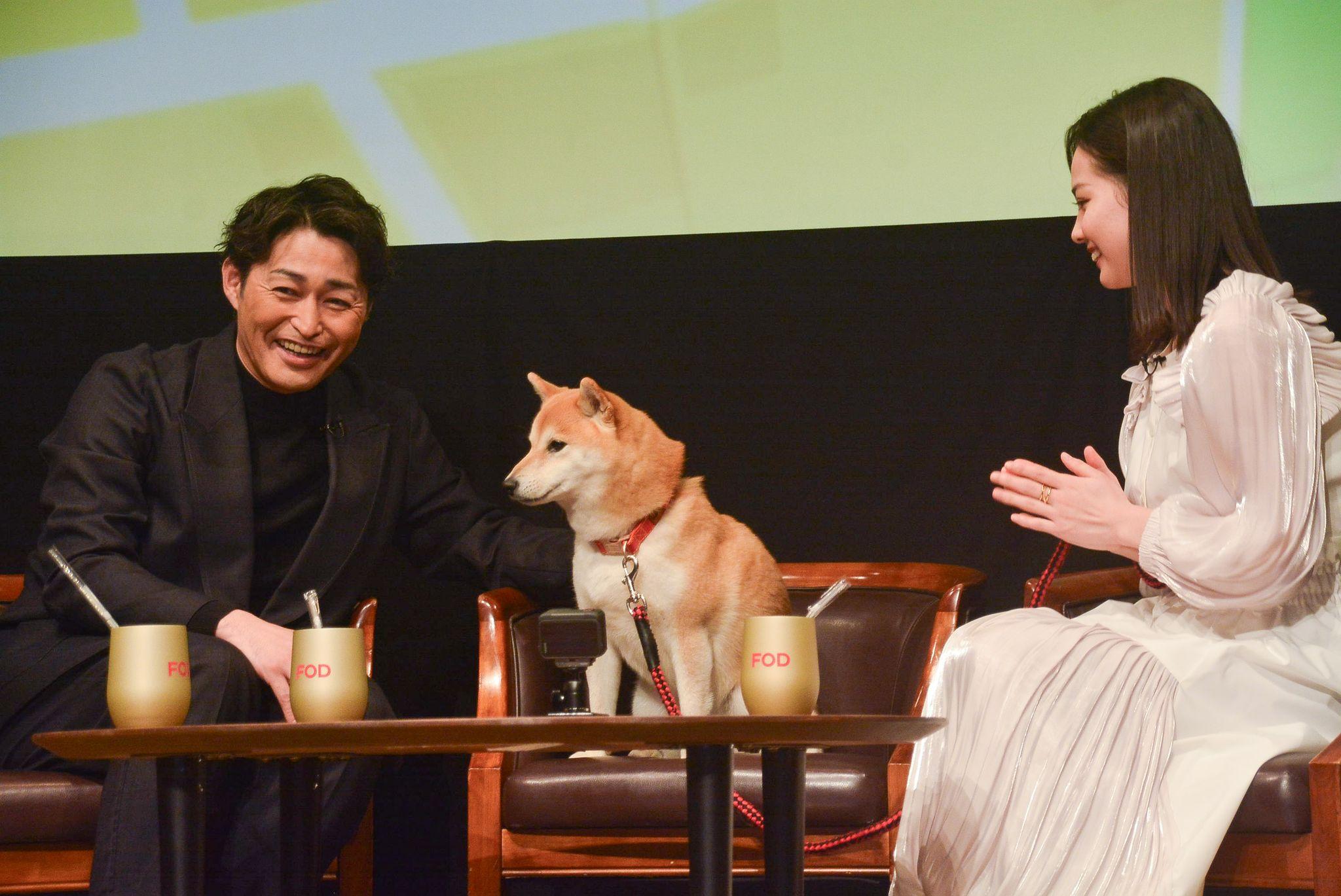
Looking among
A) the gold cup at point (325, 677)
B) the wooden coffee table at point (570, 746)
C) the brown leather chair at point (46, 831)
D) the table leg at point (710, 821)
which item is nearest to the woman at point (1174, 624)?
the wooden coffee table at point (570, 746)

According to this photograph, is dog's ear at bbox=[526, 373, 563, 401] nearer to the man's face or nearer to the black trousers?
the man's face

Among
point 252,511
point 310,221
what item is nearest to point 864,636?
point 252,511

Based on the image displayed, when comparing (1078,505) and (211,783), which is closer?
(1078,505)

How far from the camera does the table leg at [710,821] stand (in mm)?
1620

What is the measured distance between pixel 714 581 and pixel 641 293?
855 millimetres

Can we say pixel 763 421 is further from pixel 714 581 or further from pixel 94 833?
pixel 94 833

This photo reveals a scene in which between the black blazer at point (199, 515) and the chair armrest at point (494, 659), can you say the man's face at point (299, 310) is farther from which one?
the chair armrest at point (494, 659)

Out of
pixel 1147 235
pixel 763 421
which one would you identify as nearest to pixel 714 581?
pixel 763 421

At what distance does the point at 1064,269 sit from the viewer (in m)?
3.04

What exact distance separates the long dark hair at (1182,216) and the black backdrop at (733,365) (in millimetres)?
887

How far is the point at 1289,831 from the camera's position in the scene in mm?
1828

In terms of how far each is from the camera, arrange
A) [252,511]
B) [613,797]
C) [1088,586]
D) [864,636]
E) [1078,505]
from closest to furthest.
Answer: [1078,505]
[613,797]
[1088,586]
[252,511]
[864,636]

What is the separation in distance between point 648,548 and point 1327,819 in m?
1.30

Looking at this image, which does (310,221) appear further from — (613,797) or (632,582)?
(613,797)
